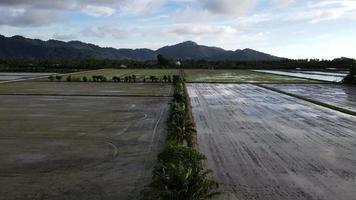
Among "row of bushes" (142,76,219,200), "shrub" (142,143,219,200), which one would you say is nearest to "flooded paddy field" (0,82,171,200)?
"row of bushes" (142,76,219,200)

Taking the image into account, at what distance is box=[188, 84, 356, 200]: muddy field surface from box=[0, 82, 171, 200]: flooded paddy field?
2.41 meters

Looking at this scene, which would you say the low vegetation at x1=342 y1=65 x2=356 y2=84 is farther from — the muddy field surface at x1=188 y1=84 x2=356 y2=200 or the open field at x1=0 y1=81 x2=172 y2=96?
the muddy field surface at x1=188 y1=84 x2=356 y2=200

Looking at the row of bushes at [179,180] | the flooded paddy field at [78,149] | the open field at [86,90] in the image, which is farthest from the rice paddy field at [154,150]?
the open field at [86,90]

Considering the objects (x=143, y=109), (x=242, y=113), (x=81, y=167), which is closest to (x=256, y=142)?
(x=81, y=167)

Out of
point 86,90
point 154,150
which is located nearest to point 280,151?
point 154,150

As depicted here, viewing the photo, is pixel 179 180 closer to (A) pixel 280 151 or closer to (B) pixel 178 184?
(B) pixel 178 184

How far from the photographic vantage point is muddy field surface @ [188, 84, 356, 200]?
39.6ft

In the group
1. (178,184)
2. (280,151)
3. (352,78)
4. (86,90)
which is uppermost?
(178,184)

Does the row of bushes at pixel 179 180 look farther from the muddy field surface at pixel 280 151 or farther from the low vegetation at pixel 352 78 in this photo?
the low vegetation at pixel 352 78

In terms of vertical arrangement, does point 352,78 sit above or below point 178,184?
below

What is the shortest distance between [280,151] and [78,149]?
7452 millimetres

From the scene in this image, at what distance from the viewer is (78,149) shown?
16.6 meters

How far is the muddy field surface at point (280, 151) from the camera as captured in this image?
12062mm

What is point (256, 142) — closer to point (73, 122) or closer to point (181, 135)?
point (181, 135)
